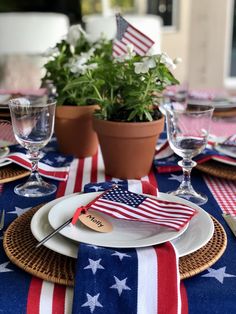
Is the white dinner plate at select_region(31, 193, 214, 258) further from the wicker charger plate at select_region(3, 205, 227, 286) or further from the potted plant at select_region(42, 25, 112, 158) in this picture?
the potted plant at select_region(42, 25, 112, 158)

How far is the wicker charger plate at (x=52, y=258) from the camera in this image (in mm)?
617

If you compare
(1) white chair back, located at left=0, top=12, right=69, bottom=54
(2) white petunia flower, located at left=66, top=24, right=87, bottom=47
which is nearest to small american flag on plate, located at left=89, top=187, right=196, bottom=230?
(2) white petunia flower, located at left=66, top=24, right=87, bottom=47

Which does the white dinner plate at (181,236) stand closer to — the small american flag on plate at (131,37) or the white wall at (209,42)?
the small american flag on plate at (131,37)

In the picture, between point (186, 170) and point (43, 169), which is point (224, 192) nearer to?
point (186, 170)

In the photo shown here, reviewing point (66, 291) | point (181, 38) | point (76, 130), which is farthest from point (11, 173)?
point (181, 38)

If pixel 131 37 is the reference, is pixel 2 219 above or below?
below

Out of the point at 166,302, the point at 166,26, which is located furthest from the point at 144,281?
the point at 166,26

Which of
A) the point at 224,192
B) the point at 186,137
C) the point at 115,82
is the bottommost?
the point at 224,192

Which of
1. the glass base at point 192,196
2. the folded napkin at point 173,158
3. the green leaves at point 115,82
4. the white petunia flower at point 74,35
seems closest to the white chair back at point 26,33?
the white petunia flower at point 74,35

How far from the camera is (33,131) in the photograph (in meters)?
0.97

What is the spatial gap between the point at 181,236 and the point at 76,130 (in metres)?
0.54

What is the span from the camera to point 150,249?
644mm

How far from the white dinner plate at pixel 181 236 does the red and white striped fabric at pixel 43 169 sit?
0.88 ft

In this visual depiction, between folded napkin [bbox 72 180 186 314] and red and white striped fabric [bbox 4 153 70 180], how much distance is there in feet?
1.36
